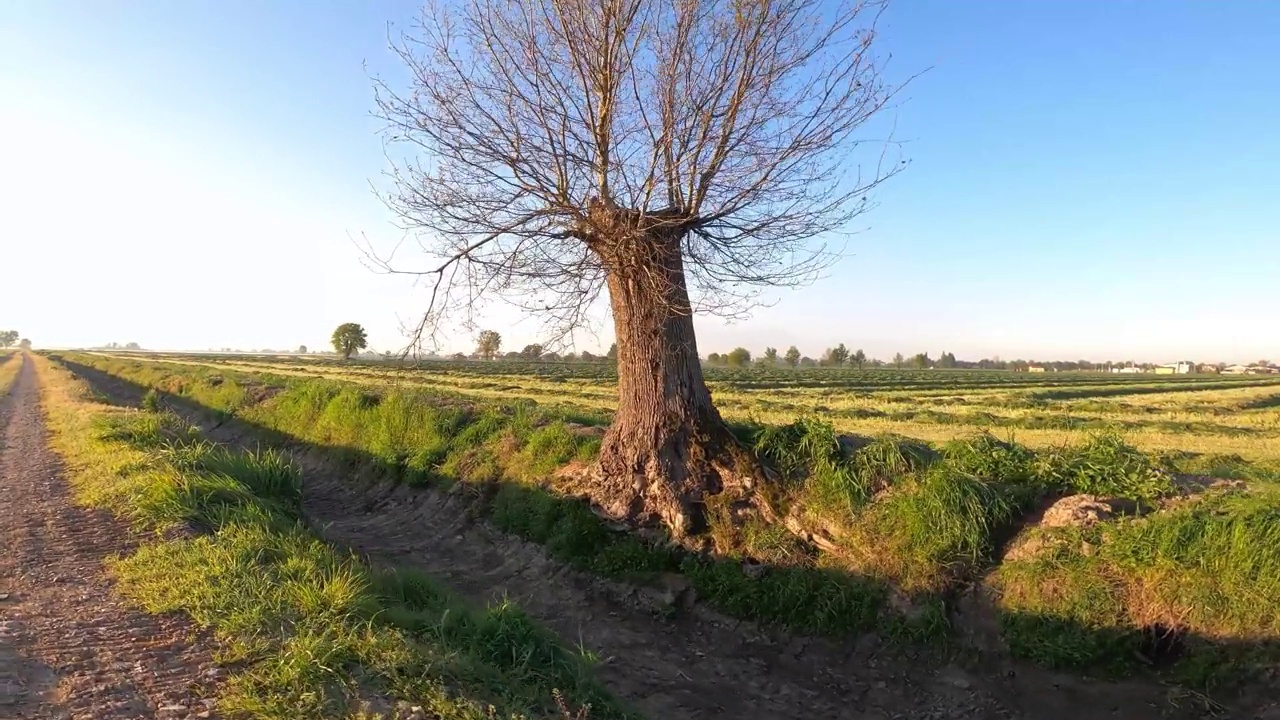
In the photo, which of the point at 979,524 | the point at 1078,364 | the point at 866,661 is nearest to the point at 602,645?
the point at 866,661

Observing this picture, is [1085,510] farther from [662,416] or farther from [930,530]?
[662,416]

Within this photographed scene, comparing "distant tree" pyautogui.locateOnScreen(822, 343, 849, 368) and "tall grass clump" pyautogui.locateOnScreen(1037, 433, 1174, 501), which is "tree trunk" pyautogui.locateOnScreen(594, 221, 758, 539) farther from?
"distant tree" pyautogui.locateOnScreen(822, 343, 849, 368)

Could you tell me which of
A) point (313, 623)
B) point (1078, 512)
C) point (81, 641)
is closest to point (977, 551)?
point (1078, 512)

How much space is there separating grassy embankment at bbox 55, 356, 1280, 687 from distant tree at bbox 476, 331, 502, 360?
6.15ft

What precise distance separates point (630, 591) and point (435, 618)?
2566 mm

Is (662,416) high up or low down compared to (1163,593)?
up

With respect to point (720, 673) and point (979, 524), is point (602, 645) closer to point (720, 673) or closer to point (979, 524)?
point (720, 673)

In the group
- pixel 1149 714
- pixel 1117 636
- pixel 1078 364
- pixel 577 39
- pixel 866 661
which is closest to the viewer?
pixel 1149 714

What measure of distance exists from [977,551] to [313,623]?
A: 5.22 metres

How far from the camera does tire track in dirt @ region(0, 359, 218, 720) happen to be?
351 cm

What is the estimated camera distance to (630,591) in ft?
24.1

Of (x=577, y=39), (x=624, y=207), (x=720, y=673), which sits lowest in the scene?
(x=720, y=673)

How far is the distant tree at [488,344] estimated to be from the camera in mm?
8226

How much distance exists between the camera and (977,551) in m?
6.09
